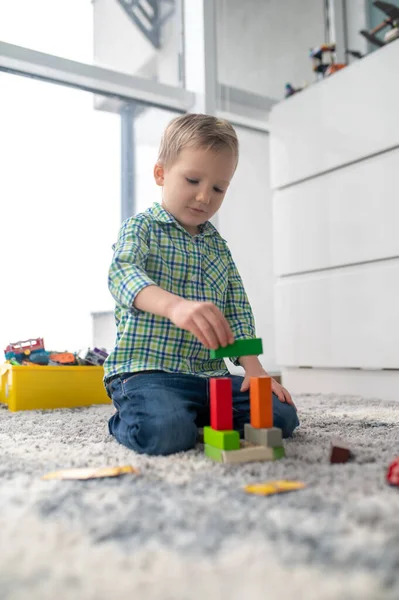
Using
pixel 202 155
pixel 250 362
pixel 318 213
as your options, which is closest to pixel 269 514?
pixel 250 362

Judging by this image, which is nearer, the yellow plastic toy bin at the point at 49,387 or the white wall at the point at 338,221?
the yellow plastic toy bin at the point at 49,387

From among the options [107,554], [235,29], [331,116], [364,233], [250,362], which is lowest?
[107,554]

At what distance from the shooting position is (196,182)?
1053 mm

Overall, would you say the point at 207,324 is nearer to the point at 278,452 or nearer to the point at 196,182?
the point at 278,452

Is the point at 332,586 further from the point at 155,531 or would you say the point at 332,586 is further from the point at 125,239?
the point at 125,239

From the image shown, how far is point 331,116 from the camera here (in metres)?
1.83

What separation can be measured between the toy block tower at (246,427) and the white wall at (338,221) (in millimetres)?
933

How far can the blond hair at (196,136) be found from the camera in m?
1.05

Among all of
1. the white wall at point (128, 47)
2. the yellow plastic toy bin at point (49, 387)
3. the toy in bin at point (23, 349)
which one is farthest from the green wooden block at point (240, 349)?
the white wall at point (128, 47)

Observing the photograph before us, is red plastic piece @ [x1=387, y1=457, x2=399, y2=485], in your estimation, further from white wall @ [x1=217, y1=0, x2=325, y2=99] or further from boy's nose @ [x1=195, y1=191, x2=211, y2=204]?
white wall @ [x1=217, y1=0, x2=325, y2=99]

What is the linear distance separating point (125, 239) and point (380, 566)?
726 millimetres

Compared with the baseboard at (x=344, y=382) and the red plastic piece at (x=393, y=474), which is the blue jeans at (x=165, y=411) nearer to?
the red plastic piece at (x=393, y=474)

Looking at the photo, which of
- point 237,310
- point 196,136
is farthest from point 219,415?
point 196,136

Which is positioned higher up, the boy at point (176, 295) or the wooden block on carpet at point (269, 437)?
the boy at point (176, 295)
